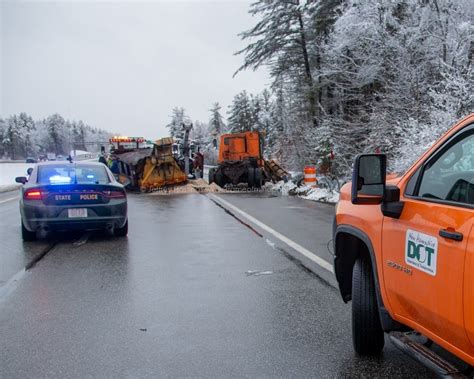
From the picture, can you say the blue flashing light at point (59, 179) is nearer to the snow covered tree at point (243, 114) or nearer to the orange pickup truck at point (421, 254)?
the orange pickup truck at point (421, 254)

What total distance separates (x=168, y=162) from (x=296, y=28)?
12088 mm

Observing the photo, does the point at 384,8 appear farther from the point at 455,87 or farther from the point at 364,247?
the point at 364,247

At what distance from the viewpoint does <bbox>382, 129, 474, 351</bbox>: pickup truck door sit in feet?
8.25

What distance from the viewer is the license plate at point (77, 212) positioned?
338 inches

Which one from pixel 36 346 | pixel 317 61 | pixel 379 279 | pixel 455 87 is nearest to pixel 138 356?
pixel 36 346

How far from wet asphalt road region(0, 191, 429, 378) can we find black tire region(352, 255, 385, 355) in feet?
0.37

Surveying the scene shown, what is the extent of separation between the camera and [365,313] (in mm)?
3695

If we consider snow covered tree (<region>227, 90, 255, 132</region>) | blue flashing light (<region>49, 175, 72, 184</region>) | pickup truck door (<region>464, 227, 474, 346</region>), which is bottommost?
pickup truck door (<region>464, 227, 474, 346</region>)

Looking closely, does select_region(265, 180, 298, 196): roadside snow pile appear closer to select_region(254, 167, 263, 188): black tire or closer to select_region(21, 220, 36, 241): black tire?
select_region(254, 167, 263, 188): black tire

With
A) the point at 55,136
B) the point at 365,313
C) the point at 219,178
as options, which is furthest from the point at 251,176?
the point at 55,136

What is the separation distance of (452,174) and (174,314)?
2.98 m

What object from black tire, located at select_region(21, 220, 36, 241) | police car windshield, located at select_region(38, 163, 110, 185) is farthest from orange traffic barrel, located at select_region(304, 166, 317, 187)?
black tire, located at select_region(21, 220, 36, 241)

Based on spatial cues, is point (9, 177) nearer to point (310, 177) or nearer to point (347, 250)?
point (310, 177)

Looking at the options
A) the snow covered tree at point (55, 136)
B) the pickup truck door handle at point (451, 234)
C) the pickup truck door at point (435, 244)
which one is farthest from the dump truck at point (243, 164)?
the snow covered tree at point (55, 136)
